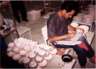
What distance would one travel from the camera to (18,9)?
3.72ft

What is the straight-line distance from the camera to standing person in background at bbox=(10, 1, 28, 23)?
1098mm

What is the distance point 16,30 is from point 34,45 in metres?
0.16

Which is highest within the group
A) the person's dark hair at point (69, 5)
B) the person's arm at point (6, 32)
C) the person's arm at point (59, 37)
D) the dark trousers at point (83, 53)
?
the person's dark hair at point (69, 5)

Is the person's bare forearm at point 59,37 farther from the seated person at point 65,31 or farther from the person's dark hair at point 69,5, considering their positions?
the person's dark hair at point 69,5

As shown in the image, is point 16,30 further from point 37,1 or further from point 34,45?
point 37,1

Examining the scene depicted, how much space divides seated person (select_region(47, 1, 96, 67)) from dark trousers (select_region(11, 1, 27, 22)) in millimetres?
200

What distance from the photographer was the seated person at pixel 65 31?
1.25 meters

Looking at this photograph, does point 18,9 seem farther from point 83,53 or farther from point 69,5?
point 83,53

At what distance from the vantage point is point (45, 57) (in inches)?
48.5

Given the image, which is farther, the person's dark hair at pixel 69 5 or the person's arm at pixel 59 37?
the person's arm at pixel 59 37

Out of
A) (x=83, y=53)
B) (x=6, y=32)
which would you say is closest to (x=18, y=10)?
(x=6, y=32)

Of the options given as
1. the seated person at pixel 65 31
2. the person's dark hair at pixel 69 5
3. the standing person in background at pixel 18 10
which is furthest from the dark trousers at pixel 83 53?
the standing person in background at pixel 18 10

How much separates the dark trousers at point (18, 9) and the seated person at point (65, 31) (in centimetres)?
20

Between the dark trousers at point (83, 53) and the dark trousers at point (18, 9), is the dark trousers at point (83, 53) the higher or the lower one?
the lower one
